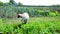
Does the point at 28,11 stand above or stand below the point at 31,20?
below

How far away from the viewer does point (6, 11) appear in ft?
32.4

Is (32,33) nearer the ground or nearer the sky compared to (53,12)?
nearer the sky

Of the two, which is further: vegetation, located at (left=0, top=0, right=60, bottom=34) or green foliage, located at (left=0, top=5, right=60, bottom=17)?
green foliage, located at (left=0, top=5, right=60, bottom=17)

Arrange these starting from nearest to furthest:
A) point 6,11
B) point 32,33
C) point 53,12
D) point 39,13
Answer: point 32,33 < point 6,11 < point 39,13 < point 53,12

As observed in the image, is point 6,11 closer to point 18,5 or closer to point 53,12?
point 18,5

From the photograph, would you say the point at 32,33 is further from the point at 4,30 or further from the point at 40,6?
the point at 40,6

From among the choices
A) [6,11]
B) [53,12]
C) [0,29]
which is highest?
[0,29]

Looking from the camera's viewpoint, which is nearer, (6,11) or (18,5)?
(6,11)

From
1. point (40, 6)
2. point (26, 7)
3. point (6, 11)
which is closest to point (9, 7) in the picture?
point (6, 11)

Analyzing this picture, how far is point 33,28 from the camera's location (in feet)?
17.8

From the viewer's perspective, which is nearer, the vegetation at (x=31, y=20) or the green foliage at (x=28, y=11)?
the vegetation at (x=31, y=20)

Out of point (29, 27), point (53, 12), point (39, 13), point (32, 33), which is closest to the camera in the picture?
point (32, 33)

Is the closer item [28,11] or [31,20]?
[31,20]

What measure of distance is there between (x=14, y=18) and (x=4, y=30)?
4.20 m
